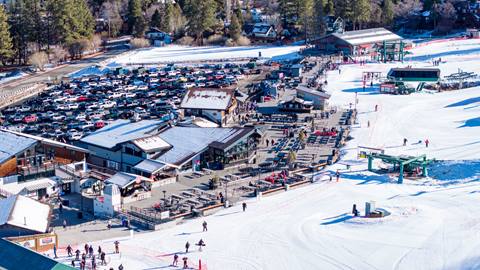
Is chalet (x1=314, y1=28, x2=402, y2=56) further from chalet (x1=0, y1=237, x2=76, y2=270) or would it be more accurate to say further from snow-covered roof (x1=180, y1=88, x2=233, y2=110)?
chalet (x1=0, y1=237, x2=76, y2=270)

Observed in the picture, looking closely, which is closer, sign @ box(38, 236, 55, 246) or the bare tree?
sign @ box(38, 236, 55, 246)

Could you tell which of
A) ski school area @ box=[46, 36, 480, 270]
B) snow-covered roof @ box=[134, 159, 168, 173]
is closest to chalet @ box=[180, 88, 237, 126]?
ski school area @ box=[46, 36, 480, 270]

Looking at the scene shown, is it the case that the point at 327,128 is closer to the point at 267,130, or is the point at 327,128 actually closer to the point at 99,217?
the point at 267,130

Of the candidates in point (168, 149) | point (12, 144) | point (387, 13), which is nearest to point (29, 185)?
point (12, 144)

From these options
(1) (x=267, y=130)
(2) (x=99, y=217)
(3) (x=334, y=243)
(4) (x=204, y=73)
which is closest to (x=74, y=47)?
(4) (x=204, y=73)

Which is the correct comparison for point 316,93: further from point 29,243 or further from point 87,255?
point 29,243

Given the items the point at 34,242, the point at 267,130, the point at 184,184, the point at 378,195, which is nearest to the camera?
the point at 34,242

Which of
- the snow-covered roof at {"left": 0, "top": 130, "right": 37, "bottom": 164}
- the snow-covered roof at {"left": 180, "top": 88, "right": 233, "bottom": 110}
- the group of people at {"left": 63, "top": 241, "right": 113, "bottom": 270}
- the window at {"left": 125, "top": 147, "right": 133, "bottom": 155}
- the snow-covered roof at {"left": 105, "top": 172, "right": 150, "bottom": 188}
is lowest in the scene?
the group of people at {"left": 63, "top": 241, "right": 113, "bottom": 270}
